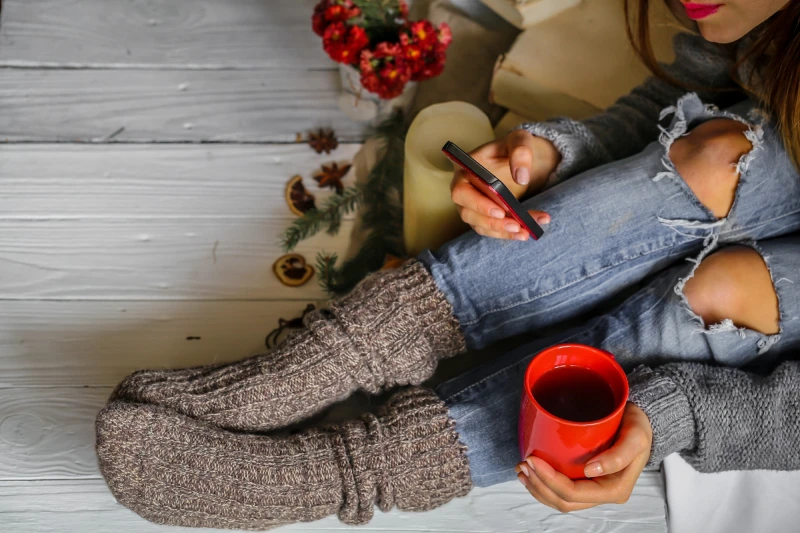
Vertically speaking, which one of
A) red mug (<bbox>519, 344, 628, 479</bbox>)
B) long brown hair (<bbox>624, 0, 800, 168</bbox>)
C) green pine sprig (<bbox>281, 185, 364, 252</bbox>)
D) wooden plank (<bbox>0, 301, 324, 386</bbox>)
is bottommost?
wooden plank (<bbox>0, 301, 324, 386</bbox>)

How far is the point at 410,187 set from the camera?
3.15 feet

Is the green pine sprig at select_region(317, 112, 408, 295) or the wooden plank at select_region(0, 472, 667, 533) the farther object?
the green pine sprig at select_region(317, 112, 408, 295)

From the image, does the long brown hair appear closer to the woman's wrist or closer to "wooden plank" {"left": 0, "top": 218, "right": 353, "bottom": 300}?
the woman's wrist

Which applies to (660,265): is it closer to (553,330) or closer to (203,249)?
(553,330)

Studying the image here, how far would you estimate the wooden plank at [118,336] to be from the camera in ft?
3.25

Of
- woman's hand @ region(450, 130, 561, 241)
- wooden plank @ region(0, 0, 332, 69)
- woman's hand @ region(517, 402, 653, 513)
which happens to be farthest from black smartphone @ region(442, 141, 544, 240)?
wooden plank @ region(0, 0, 332, 69)

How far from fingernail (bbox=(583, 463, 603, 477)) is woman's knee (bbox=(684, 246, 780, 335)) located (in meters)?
0.25

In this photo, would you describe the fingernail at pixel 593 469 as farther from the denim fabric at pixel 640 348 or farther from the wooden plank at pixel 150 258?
the wooden plank at pixel 150 258

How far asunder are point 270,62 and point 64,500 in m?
0.77

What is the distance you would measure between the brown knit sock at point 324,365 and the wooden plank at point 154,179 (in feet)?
0.99

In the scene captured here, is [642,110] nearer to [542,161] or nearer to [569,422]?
[542,161]

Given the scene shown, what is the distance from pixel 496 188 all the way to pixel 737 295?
0.32m

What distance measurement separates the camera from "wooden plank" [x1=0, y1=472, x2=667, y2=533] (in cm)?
89

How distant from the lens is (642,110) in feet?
3.39
